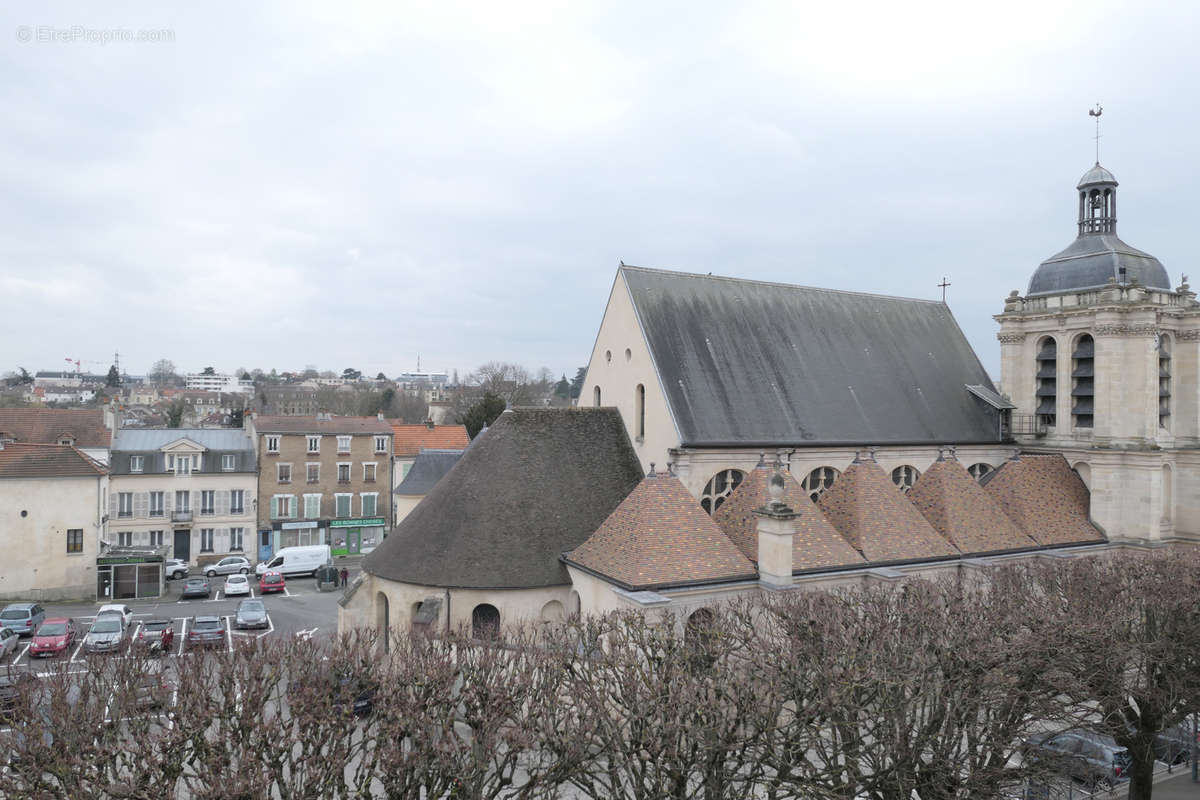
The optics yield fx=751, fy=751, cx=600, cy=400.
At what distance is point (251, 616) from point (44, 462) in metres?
14.1

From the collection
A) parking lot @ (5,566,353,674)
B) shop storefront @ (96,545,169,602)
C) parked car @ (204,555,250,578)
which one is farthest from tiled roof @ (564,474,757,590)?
parked car @ (204,555,250,578)

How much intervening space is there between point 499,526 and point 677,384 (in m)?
7.47

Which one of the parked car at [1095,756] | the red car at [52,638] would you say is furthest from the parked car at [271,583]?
the parked car at [1095,756]

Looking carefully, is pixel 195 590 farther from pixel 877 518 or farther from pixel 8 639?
pixel 877 518

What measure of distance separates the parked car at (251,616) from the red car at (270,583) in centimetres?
646

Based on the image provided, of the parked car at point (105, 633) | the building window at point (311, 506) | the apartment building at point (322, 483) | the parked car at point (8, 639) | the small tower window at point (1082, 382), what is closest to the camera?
the parked car at point (105, 633)

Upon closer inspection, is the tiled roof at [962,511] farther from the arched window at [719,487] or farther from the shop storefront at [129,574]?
the shop storefront at [129,574]

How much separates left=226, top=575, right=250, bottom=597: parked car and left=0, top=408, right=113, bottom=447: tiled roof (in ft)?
40.2

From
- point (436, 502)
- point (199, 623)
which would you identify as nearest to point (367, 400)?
point (199, 623)

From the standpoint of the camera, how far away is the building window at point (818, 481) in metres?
26.2

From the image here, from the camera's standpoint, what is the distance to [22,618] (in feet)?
101

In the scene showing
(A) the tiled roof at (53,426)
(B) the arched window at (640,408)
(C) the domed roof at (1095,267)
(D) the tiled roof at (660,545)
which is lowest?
(D) the tiled roof at (660,545)

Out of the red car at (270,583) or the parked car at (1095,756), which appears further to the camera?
the red car at (270,583)

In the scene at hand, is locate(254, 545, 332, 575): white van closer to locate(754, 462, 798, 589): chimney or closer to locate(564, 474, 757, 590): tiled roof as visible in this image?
locate(564, 474, 757, 590): tiled roof
